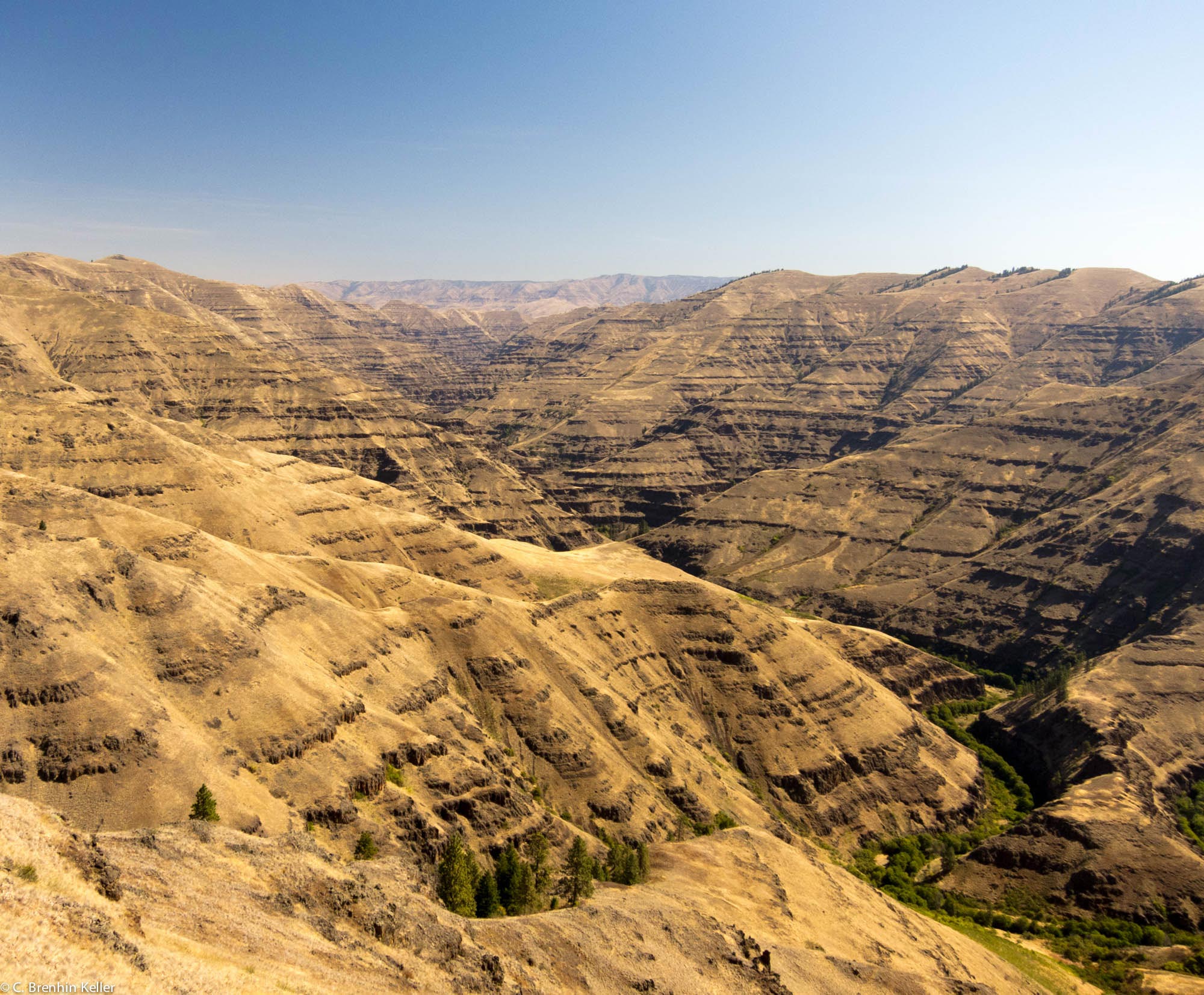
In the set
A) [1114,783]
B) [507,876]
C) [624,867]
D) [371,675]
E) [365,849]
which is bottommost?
[1114,783]

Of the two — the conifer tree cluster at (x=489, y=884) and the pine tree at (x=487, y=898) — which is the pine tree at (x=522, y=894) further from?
the pine tree at (x=487, y=898)

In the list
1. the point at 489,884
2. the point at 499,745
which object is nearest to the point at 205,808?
the point at 489,884

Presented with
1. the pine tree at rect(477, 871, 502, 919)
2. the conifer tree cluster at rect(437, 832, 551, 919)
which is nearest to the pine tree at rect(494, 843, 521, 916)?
the conifer tree cluster at rect(437, 832, 551, 919)

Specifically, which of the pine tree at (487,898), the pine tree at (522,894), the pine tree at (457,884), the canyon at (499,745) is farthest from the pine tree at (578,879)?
the pine tree at (457,884)

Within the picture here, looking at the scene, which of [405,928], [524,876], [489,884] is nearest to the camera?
[405,928]

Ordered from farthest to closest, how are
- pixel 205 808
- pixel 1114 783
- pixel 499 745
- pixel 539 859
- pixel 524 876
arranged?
1. pixel 1114 783
2. pixel 499 745
3. pixel 539 859
4. pixel 524 876
5. pixel 205 808

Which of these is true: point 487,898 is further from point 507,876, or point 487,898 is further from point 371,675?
point 371,675

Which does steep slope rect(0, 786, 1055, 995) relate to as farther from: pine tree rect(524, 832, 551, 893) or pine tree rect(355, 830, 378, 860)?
pine tree rect(524, 832, 551, 893)
